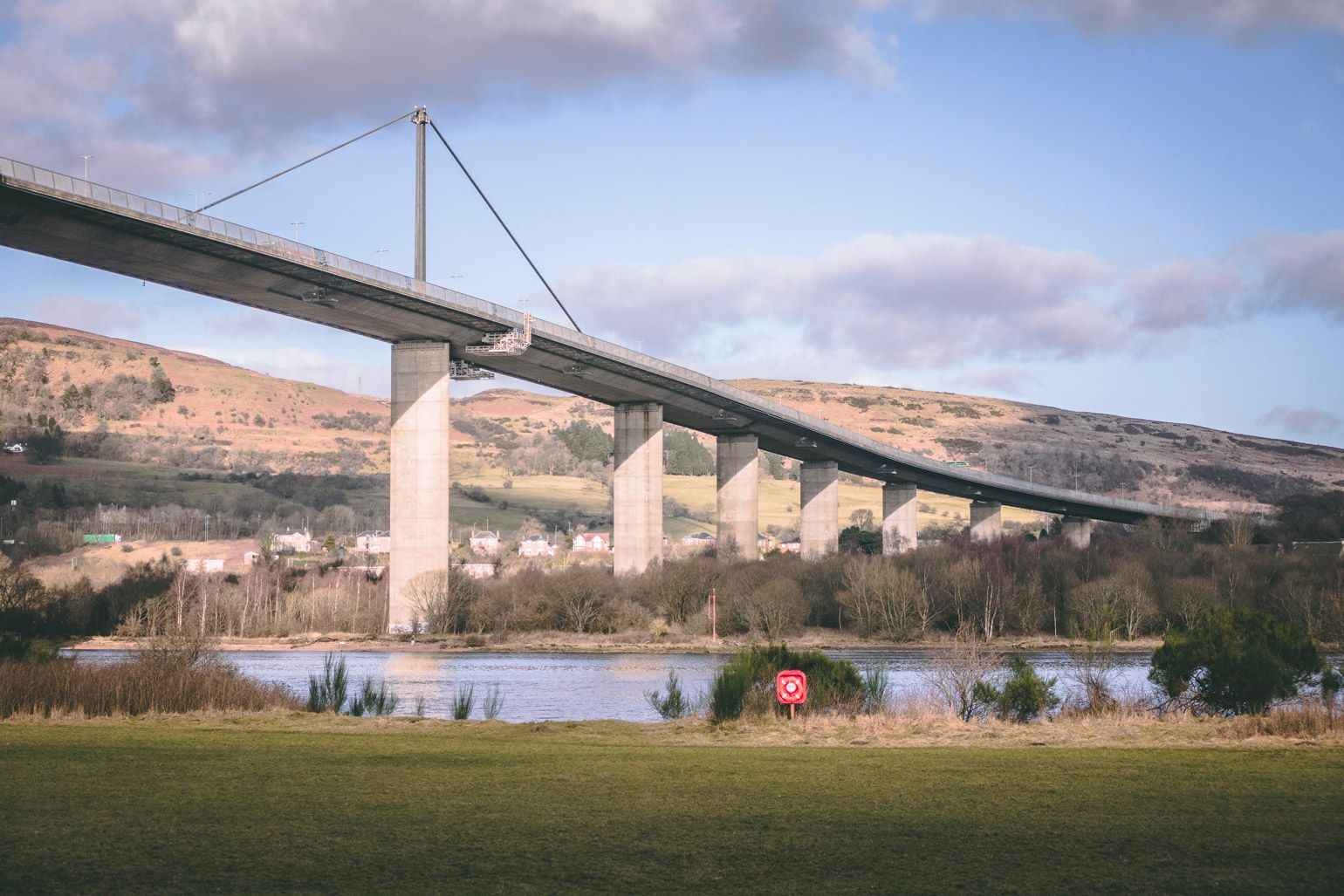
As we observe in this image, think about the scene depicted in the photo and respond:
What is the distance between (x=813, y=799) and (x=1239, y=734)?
10.3 metres

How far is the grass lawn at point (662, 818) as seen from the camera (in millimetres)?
13453

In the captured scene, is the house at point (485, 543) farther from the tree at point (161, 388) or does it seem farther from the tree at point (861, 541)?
the tree at point (161, 388)

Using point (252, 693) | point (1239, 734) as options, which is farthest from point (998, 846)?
point (252, 693)

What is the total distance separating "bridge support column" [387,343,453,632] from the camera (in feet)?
262

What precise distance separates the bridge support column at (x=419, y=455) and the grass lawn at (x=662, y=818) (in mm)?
56059

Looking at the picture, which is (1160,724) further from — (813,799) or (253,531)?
(253,531)

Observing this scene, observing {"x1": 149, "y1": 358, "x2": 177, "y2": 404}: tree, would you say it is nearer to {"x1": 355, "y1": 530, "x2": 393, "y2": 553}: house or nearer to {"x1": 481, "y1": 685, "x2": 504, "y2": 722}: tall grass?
{"x1": 355, "y1": 530, "x2": 393, "y2": 553}: house

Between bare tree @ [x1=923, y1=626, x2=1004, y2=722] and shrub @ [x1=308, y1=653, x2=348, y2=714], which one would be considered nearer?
bare tree @ [x1=923, y1=626, x2=1004, y2=722]

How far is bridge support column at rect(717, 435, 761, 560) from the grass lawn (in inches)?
3447

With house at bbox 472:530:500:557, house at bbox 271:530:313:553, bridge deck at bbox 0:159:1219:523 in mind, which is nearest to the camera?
bridge deck at bbox 0:159:1219:523

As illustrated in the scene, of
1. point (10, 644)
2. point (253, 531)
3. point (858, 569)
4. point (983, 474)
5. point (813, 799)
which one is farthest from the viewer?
point (253, 531)

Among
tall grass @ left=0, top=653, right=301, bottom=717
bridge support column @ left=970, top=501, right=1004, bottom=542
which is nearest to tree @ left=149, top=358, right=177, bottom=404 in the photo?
bridge support column @ left=970, top=501, right=1004, bottom=542

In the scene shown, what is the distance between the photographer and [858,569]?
92500mm

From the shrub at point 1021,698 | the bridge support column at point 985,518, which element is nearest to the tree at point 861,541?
the bridge support column at point 985,518
